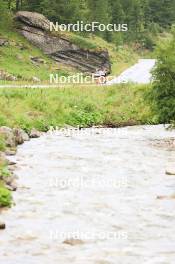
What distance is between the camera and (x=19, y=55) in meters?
60.7

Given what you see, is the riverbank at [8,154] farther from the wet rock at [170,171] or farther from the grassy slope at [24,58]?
the grassy slope at [24,58]

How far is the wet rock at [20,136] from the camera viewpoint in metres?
30.9

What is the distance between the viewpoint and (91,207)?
1898cm

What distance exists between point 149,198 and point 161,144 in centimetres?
1316

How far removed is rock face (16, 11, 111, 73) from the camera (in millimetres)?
65062

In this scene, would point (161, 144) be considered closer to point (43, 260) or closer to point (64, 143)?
point (64, 143)

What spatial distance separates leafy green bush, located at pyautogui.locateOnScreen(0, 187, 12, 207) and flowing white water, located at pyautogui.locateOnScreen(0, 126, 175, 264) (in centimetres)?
33

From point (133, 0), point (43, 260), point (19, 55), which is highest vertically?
point (133, 0)

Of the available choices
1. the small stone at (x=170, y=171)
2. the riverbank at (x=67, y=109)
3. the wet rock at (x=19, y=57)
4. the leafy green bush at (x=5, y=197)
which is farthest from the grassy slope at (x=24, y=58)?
the leafy green bush at (x=5, y=197)

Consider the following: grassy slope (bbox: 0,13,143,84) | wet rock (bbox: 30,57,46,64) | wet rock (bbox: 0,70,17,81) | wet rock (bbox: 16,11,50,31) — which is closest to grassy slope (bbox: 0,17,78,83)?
grassy slope (bbox: 0,13,143,84)

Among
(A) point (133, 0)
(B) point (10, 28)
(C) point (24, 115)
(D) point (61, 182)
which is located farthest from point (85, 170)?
(A) point (133, 0)

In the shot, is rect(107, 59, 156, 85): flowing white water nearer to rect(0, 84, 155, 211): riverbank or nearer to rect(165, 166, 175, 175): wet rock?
rect(0, 84, 155, 211): riverbank

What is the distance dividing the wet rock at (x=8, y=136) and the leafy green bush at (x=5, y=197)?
9.81 metres

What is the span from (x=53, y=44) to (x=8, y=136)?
3672 centimetres
